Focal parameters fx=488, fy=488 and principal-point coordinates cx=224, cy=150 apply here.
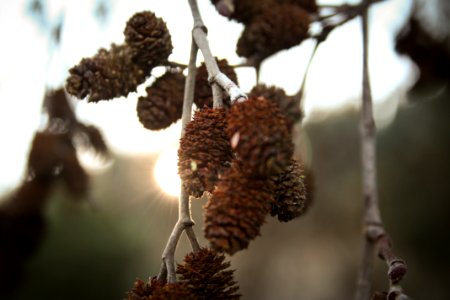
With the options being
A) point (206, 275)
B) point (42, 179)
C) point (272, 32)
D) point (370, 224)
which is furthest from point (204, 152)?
point (42, 179)

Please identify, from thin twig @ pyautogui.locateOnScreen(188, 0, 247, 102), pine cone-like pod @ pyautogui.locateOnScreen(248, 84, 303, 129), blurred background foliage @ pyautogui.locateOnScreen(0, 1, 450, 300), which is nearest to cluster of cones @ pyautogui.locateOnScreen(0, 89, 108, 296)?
pine cone-like pod @ pyautogui.locateOnScreen(248, 84, 303, 129)

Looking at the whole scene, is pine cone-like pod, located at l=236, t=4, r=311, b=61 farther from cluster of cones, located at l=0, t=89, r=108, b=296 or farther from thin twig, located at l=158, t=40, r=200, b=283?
cluster of cones, located at l=0, t=89, r=108, b=296

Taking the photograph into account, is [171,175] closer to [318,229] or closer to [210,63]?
[210,63]

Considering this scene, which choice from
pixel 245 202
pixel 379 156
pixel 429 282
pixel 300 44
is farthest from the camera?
pixel 379 156

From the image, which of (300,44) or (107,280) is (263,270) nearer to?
(107,280)

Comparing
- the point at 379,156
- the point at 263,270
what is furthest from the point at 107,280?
the point at 379,156

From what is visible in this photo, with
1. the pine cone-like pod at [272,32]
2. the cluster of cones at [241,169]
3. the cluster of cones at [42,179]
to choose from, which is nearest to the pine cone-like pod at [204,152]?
the cluster of cones at [241,169]

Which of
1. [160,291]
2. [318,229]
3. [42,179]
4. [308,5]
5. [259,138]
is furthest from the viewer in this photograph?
[318,229]
